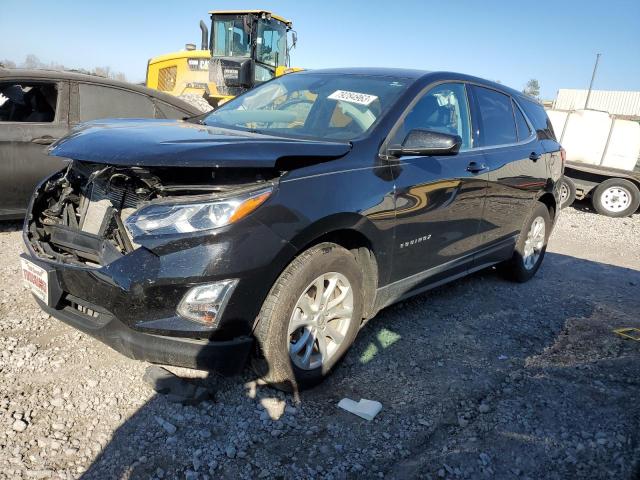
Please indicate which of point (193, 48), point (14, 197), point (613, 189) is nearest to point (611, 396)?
point (14, 197)

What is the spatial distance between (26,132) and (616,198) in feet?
31.6


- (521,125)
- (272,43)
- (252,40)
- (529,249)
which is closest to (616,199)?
(529,249)

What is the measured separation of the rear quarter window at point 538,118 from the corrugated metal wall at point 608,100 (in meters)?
20.1

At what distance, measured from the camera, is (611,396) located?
9.92ft

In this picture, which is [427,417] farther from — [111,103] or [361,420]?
[111,103]

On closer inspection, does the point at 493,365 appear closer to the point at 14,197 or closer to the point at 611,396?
the point at 611,396

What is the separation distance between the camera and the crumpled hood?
2.17 meters

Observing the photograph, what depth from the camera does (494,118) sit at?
416 cm

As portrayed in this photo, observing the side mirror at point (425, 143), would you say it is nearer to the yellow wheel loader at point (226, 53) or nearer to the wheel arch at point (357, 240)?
the wheel arch at point (357, 240)

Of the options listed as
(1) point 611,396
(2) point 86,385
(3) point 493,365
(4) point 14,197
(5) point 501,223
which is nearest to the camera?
(2) point 86,385

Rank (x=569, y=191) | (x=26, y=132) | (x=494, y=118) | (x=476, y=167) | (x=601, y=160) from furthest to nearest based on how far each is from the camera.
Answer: (x=601, y=160), (x=569, y=191), (x=26, y=132), (x=494, y=118), (x=476, y=167)

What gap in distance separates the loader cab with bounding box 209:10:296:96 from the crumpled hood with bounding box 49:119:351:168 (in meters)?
8.41

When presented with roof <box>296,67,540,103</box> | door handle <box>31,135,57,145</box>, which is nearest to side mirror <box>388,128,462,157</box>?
roof <box>296,67,540,103</box>

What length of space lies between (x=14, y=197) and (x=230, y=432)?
142 inches
